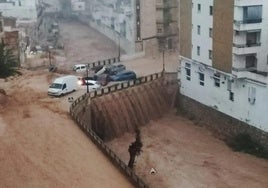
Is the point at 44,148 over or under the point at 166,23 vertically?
under

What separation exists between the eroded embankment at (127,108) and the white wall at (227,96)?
2903 mm

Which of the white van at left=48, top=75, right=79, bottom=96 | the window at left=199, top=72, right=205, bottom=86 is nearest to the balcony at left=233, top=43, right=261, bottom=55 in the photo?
the window at left=199, top=72, right=205, bottom=86

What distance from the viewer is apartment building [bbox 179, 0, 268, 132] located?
1774 inches

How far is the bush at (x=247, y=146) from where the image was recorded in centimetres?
4545

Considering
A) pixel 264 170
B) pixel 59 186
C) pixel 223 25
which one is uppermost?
pixel 223 25

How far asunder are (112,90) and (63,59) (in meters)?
35.0

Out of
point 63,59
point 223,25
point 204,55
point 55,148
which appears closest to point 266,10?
point 223,25

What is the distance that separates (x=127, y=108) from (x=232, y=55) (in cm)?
1295

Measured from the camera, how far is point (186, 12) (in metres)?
54.3

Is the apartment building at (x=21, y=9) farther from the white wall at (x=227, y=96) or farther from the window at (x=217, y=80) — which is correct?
the window at (x=217, y=80)

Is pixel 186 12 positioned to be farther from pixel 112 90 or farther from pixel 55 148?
pixel 55 148

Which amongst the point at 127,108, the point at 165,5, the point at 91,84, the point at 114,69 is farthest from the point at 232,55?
the point at 165,5

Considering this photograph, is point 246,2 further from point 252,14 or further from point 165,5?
point 165,5

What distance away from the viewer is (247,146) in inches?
1836
